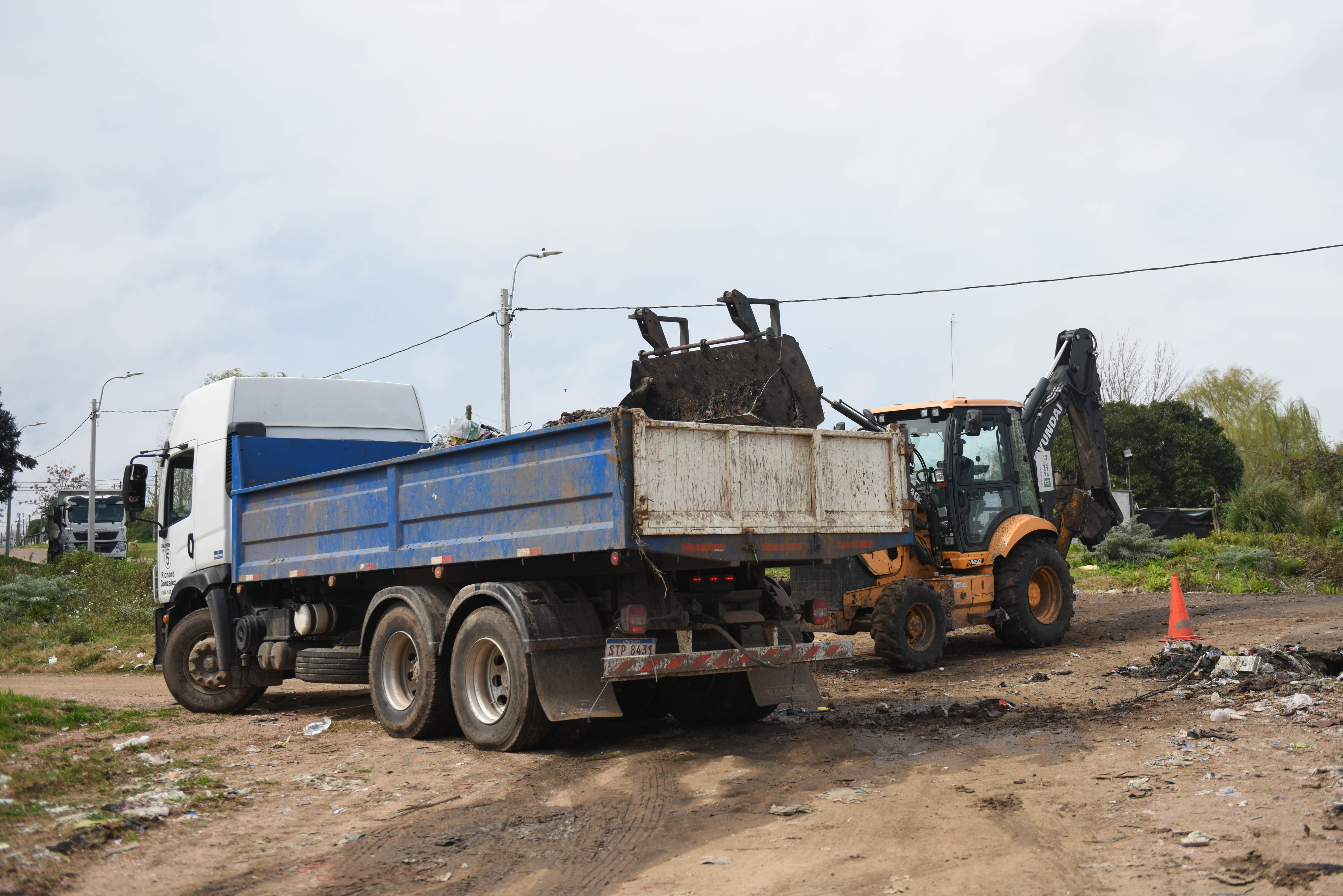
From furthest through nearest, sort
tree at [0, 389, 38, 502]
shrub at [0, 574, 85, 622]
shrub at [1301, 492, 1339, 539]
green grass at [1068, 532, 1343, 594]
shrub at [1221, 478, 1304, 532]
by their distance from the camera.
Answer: tree at [0, 389, 38, 502] < shrub at [1221, 478, 1304, 532] < shrub at [1301, 492, 1339, 539] < shrub at [0, 574, 85, 622] < green grass at [1068, 532, 1343, 594]

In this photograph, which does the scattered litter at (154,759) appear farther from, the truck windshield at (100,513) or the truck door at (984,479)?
the truck windshield at (100,513)

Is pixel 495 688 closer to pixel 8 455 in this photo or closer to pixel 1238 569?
pixel 1238 569

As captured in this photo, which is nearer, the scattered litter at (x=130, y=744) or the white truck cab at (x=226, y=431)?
the scattered litter at (x=130, y=744)

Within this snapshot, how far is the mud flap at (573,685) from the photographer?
23.0 feet

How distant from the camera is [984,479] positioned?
12164 millimetres

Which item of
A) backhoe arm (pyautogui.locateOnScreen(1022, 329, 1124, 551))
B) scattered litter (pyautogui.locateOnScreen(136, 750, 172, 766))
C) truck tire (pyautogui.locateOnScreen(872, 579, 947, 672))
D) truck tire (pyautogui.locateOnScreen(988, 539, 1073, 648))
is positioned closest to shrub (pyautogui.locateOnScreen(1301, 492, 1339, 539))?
backhoe arm (pyautogui.locateOnScreen(1022, 329, 1124, 551))

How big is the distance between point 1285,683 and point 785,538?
163 inches

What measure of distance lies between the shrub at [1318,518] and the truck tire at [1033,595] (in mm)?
12861

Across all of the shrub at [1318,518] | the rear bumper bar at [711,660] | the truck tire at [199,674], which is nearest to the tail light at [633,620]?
the rear bumper bar at [711,660]

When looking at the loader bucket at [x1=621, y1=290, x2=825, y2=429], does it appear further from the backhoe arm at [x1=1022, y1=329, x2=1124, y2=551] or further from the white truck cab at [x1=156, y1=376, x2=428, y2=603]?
the backhoe arm at [x1=1022, y1=329, x2=1124, y2=551]

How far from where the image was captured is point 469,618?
25.0ft

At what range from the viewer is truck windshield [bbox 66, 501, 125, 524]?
3788cm

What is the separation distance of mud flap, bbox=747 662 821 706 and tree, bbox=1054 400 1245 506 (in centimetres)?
2533

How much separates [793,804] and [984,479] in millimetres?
7037
